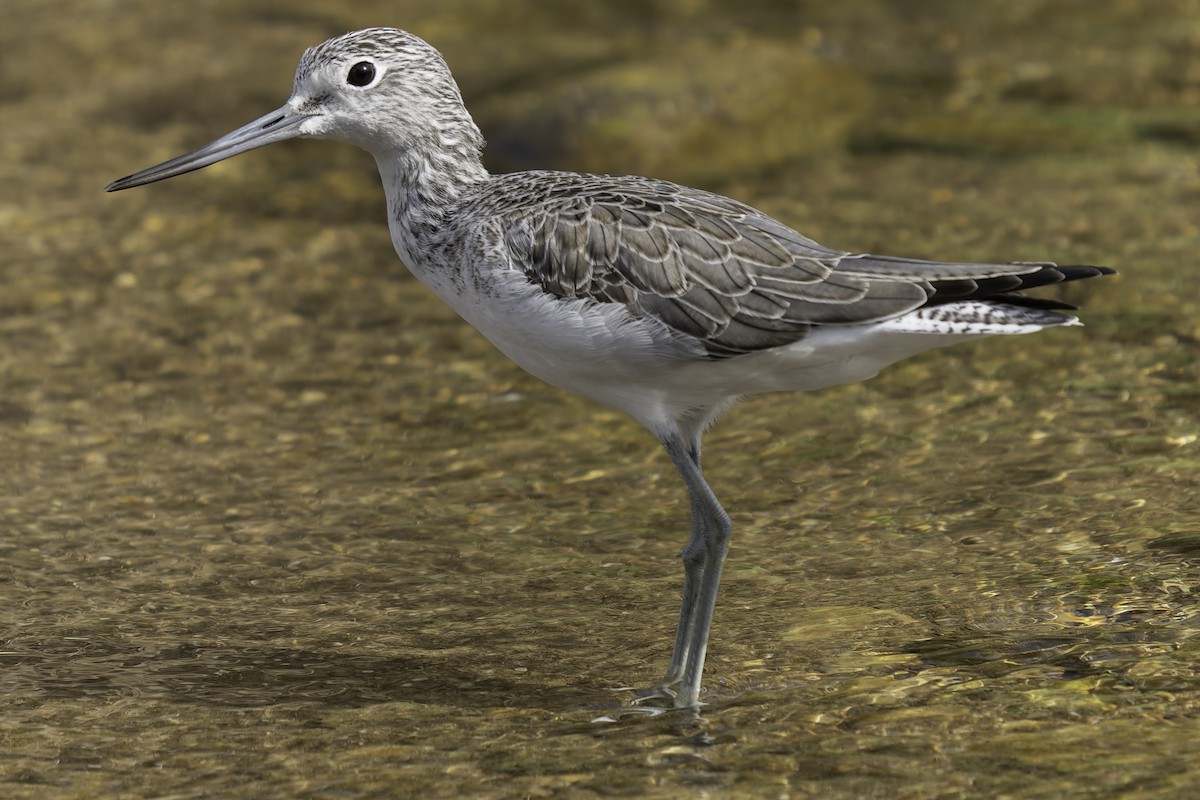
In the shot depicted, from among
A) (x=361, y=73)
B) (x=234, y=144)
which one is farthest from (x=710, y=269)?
(x=234, y=144)

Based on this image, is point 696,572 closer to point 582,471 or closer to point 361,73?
point 582,471

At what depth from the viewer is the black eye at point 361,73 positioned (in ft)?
23.9

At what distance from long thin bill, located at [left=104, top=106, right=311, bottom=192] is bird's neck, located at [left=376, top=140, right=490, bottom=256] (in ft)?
1.52

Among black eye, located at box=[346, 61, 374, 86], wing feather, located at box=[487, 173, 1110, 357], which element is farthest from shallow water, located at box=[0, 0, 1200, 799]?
black eye, located at box=[346, 61, 374, 86]

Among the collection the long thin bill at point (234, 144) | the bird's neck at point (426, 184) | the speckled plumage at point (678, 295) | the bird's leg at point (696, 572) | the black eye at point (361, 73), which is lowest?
the bird's leg at point (696, 572)

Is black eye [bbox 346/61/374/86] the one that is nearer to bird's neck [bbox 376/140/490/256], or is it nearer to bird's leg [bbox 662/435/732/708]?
bird's neck [bbox 376/140/490/256]

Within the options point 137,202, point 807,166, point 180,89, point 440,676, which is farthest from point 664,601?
point 180,89

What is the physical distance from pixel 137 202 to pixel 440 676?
24.6ft

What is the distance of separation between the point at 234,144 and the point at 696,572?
9.58ft

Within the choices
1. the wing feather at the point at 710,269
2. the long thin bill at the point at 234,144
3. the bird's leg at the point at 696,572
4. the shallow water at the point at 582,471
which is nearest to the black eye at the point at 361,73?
the long thin bill at the point at 234,144

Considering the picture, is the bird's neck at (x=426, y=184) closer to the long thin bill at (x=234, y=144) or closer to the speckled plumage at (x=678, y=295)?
the speckled plumage at (x=678, y=295)

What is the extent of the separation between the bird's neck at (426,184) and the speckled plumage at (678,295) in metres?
0.01

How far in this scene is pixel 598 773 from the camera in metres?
5.96

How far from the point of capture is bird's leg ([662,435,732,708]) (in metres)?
6.57
